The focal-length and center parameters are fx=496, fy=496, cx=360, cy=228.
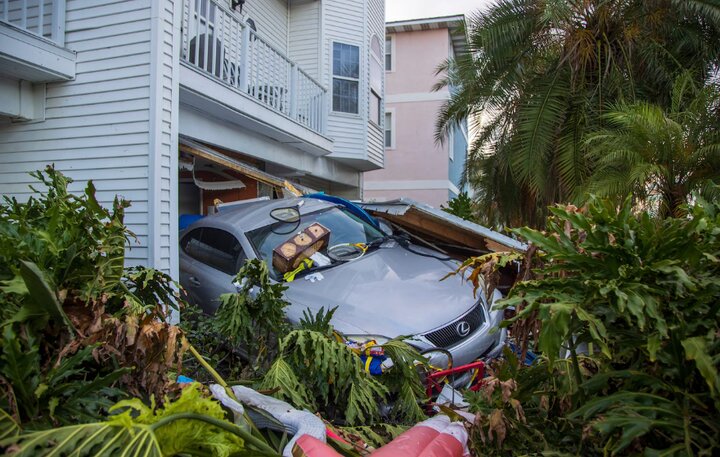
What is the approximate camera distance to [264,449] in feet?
5.88

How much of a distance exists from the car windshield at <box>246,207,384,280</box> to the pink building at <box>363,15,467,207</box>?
1340 cm

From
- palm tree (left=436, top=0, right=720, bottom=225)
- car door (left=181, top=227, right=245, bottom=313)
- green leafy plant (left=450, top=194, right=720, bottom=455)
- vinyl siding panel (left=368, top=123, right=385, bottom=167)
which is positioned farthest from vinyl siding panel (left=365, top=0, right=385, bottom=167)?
green leafy plant (left=450, top=194, right=720, bottom=455)

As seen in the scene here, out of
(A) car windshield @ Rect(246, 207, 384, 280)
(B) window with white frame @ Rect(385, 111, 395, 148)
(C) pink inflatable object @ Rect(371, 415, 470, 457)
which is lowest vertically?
(C) pink inflatable object @ Rect(371, 415, 470, 457)

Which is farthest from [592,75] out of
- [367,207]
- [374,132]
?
[374,132]

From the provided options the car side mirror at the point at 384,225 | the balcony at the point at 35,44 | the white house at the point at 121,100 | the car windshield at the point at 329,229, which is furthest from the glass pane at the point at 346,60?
the balcony at the point at 35,44

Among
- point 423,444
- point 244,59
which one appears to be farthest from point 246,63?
point 423,444

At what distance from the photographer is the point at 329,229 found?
5500 mm

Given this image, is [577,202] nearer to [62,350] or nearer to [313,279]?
[313,279]

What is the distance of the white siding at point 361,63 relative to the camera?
11.4 meters

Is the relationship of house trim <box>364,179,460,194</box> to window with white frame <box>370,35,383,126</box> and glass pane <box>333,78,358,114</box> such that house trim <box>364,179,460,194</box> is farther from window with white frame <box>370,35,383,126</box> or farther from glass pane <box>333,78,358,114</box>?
glass pane <box>333,78,358,114</box>

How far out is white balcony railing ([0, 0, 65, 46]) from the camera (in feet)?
17.7

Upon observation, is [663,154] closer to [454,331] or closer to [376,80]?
[454,331]

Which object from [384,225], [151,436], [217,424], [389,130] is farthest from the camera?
[389,130]

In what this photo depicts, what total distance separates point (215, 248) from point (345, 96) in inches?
283
